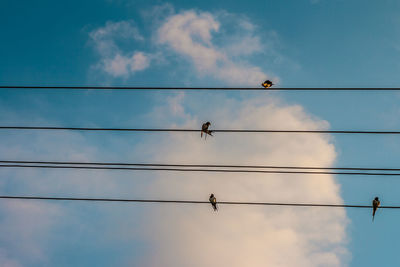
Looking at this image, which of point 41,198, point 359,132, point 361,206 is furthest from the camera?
point 41,198

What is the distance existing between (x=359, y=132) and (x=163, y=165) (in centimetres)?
590

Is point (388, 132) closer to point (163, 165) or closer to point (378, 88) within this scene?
point (378, 88)

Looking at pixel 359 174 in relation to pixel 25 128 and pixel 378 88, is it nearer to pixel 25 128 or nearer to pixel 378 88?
pixel 378 88

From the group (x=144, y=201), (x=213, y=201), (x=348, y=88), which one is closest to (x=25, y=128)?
(x=144, y=201)

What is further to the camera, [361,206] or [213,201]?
[213,201]

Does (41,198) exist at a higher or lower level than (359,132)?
lower

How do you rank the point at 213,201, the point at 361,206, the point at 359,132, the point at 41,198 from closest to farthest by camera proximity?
the point at 359,132, the point at 361,206, the point at 41,198, the point at 213,201

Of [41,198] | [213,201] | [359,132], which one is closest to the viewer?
[359,132]

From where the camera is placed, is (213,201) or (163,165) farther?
(213,201)

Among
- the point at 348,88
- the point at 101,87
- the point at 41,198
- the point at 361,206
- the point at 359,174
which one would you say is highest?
the point at 348,88

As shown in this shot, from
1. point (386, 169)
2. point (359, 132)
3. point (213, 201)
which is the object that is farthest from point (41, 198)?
point (386, 169)

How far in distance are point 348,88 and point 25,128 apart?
9818 millimetres

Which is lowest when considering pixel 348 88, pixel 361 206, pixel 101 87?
pixel 361 206

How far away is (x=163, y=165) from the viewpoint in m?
12.6
